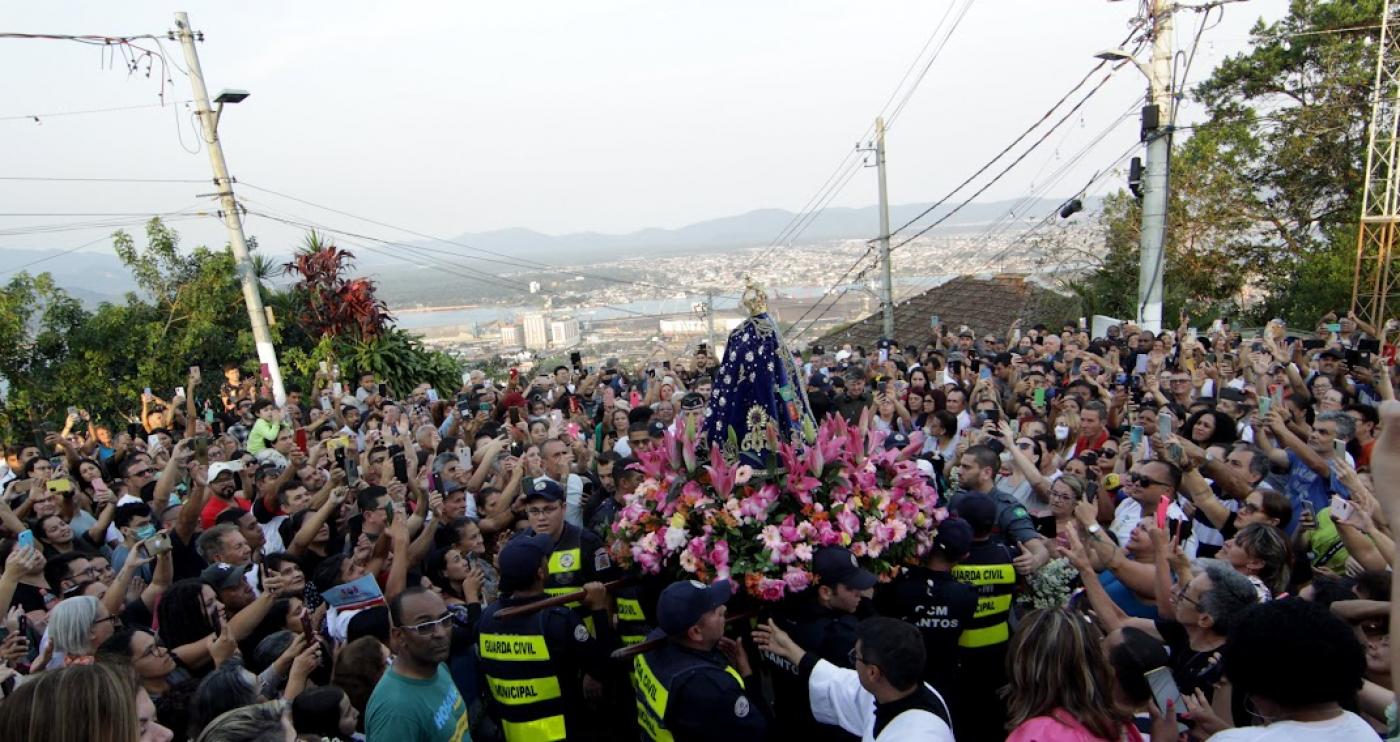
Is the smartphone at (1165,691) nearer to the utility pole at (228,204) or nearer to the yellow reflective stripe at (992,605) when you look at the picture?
the yellow reflective stripe at (992,605)

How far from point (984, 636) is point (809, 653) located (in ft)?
4.26

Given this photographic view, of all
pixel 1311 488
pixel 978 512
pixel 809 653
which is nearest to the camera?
pixel 809 653

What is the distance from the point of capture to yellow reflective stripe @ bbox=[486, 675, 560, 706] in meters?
4.21

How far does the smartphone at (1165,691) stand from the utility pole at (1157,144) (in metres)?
13.1

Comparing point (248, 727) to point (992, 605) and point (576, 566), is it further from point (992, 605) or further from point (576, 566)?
point (992, 605)

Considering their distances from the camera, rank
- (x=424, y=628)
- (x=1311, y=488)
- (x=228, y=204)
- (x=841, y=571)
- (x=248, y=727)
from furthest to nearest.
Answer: (x=228, y=204)
(x=1311, y=488)
(x=841, y=571)
(x=424, y=628)
(x=248, y=727)

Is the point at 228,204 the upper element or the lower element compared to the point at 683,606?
upper

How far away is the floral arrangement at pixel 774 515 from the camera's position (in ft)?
13.6

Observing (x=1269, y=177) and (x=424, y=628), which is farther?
(x=1269, y=177)

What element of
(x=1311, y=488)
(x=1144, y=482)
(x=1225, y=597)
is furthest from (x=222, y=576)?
(x=1311, y=488)

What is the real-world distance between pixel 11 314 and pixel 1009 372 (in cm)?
1459

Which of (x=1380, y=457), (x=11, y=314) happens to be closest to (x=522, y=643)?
(x=1380, y=457)

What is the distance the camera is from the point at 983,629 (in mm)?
4617

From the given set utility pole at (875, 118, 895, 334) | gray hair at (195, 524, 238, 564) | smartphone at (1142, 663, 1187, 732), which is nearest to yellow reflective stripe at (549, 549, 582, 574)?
gray hair at (195, 524, 238, 564)
